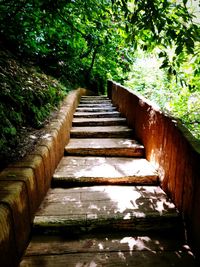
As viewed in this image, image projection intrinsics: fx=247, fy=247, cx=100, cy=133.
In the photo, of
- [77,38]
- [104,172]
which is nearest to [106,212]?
[104,172]

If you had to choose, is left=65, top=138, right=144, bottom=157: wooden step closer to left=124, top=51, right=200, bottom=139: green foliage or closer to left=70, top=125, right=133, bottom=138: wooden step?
left=70, top=125, right=133, bottom=138: wooden step

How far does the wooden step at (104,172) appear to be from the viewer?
3.22m

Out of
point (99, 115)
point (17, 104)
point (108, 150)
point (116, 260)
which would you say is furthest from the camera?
point (99, 115)

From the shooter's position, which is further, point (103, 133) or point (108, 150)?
point (103, 133)

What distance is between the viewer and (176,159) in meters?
2.60

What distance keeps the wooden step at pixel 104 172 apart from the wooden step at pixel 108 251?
90cm

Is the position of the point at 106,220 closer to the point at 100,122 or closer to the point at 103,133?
the point at 103,133

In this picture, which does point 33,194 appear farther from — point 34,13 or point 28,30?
point 28,30

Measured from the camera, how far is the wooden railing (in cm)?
212

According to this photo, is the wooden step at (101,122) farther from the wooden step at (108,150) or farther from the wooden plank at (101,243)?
the wooden plank at (101,243)

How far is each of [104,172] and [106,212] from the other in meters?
0.88

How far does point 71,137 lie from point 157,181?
2198mm

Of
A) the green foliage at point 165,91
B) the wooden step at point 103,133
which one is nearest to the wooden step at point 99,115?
the wooden step at point 103,133

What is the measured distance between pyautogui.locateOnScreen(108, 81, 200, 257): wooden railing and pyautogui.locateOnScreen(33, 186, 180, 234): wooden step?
0.63 feet
